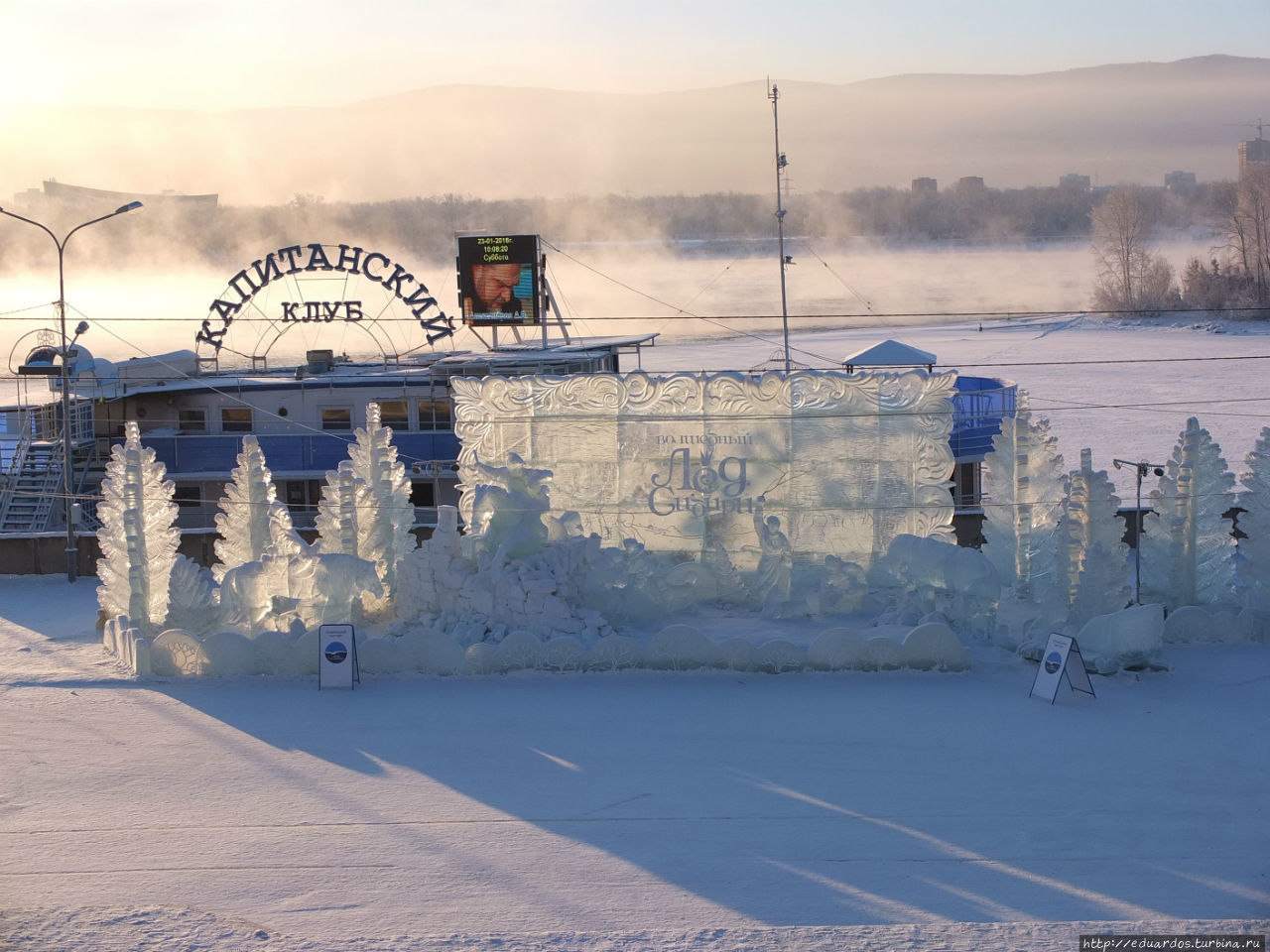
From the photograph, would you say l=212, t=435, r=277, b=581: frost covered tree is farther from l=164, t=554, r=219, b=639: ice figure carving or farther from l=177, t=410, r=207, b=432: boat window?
l=177, t=410, r=207, b=432: boat window

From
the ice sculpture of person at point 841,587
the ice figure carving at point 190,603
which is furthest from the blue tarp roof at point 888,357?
the ice figure carving at point 190,603

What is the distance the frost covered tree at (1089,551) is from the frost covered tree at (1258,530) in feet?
6.87

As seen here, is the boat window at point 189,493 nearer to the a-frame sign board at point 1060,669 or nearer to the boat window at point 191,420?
the boat window at point 191,420

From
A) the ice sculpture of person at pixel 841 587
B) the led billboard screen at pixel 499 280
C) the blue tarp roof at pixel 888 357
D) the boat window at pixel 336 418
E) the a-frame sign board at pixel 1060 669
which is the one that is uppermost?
the led billboard screen at pixel 499 280

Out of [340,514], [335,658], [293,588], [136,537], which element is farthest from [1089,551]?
[136,537]

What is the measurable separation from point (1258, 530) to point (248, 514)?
15.9 metres

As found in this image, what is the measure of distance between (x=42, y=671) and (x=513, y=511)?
7149 mm

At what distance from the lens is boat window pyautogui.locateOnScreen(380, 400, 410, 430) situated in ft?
106

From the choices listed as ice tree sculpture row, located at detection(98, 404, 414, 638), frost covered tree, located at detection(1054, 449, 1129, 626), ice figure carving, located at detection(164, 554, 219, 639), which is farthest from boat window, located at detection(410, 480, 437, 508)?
frost covered tree, located at detection(1054, 449, 1129, 626)

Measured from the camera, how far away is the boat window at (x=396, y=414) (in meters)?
32.3

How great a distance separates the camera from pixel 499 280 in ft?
118

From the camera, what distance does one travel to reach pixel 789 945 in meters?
10.6

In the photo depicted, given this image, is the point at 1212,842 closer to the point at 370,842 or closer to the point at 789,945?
the point at 789,945

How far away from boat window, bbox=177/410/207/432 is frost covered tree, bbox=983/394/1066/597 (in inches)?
815
